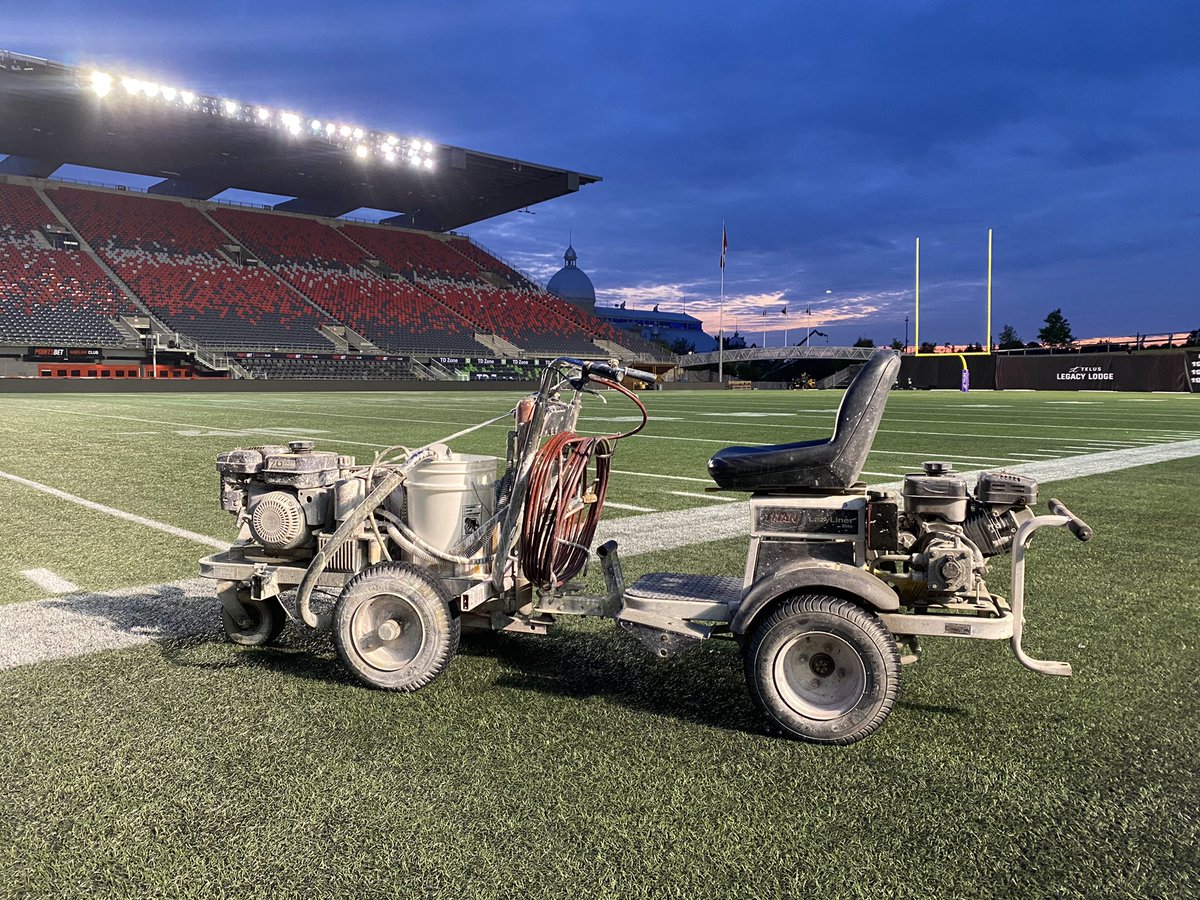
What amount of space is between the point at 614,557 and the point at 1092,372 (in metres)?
46.1

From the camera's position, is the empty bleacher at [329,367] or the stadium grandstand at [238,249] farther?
A: the empty bleacher at [329,367]

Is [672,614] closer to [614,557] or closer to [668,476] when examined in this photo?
[614,557]

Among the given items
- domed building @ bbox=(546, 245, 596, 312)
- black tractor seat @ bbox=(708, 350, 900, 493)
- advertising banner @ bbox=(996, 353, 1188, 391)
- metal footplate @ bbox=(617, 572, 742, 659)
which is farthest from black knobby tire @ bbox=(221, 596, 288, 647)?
domed building @ bbox=(546, 245, 596, 312)

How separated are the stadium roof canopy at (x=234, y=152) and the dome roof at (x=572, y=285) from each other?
89.8ft

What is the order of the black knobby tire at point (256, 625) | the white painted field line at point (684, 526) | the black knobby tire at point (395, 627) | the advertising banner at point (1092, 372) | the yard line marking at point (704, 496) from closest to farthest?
1. the black knobby tire at point (395, 627)
2. the black knobby tire at point (256, 625)
3. the white painted field line at point (684, 526)
4. the yard line marking at point (704, 496)
5. the advertising banner at point (1092, 372)

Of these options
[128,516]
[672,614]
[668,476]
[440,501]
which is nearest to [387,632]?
[440,501]

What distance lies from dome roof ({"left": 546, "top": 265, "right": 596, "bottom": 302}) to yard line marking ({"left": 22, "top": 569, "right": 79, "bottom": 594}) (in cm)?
8466

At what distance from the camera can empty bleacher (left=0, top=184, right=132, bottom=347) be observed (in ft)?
128

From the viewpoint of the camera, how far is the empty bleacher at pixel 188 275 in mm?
44688

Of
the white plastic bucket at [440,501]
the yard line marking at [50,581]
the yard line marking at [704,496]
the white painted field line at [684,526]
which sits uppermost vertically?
the white plastic bucket at [440,501]

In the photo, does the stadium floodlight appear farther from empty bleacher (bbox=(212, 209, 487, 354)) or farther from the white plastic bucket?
the white plastic bucket

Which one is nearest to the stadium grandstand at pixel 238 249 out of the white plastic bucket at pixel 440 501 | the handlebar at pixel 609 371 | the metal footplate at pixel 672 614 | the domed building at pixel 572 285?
the domed building at pixel 572 285

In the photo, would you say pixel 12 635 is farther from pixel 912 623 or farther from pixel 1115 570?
pixel 1115 570

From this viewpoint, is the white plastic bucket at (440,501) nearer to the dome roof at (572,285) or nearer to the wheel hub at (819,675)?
the wheel hub at (819,675)
